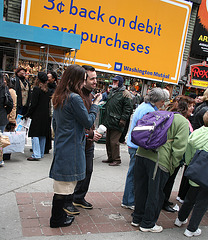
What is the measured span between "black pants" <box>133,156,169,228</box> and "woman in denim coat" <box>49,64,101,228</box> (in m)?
0.80

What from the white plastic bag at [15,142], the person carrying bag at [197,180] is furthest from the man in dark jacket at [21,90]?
the person carrying bag at [197,180]

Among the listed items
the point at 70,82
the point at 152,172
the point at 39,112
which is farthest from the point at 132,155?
the point at 39,112

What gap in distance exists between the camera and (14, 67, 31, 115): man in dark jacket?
7.42 meters

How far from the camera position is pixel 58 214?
3.19 metres

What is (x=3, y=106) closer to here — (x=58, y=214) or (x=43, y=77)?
(x=43, y=77)

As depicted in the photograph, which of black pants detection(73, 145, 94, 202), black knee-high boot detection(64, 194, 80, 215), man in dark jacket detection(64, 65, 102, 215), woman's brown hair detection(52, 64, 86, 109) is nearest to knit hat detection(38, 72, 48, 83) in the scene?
man in dark jacket detection(64, 65, 102, 215)

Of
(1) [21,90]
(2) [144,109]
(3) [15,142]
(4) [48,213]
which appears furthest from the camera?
(1) [21,90]

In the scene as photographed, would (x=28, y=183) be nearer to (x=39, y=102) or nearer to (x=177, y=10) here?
(x=39, y=102)

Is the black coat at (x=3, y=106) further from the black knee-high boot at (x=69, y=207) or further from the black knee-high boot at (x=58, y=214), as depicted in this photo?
the black knee-high boot at (x=58, y=214)

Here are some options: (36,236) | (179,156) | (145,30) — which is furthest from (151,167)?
(145,30)

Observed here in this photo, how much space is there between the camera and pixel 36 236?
3023 millimetres

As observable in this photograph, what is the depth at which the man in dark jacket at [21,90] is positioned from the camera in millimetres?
7424

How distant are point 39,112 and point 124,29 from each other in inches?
399

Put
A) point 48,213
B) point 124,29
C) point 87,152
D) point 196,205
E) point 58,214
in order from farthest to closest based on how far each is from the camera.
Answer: point 124,29, point 87,152, point 48,213, point 196,205, point 58,214
